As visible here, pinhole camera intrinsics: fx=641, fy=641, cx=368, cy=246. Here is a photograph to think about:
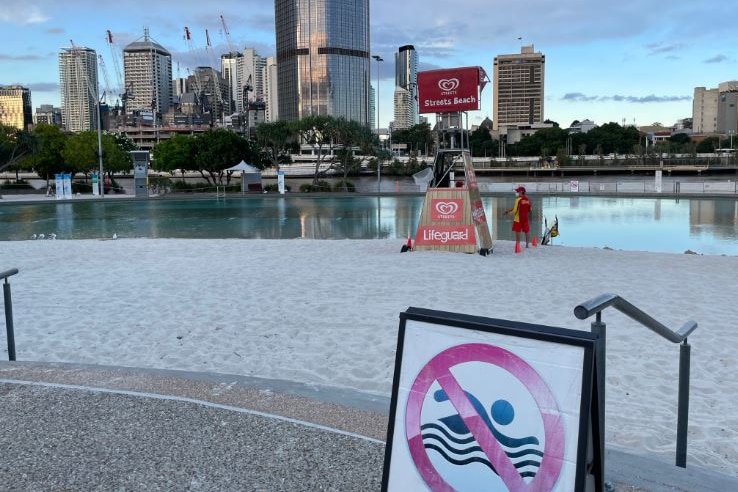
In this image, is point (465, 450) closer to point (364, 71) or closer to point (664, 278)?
point (664, 278)

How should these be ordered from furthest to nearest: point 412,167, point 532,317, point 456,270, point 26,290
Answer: point 412,167 → point 456,270 → point 26,290 → point 532,317

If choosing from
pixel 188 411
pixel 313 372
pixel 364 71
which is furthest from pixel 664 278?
pixel 364 71

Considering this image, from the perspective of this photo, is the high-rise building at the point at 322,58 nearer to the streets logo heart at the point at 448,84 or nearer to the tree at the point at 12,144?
the tree at the point at 12,144

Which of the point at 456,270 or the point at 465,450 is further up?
the point at 465,450

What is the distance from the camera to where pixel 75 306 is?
30.8 feet

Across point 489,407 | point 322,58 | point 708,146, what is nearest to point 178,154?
point 489,407

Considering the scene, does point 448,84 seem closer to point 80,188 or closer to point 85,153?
point 80,188

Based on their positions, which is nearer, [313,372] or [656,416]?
[656,416]

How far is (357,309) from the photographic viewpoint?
29.2 ft

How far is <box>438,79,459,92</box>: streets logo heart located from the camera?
651 inches

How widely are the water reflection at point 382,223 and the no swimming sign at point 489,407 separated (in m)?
15.7

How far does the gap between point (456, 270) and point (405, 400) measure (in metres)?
9.67

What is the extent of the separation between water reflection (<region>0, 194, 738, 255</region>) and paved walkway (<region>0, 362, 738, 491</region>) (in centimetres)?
1360

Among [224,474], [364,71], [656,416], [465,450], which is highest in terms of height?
[364,71]
